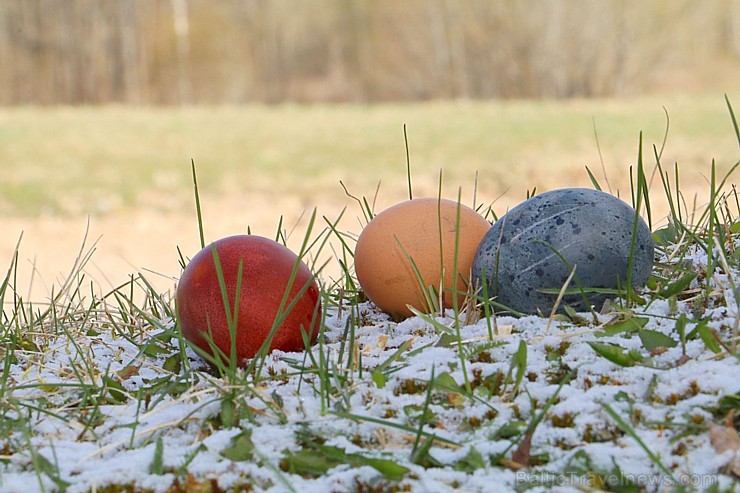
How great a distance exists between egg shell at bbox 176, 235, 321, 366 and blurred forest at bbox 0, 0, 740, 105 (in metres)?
30.6

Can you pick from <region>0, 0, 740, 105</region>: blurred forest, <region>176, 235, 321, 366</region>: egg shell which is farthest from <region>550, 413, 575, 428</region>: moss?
<region>0, 0, 740, 105</region>: blurred forest

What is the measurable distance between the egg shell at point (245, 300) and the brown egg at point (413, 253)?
32 centimetres

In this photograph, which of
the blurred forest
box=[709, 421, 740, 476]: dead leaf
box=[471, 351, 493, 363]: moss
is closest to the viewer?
box=[709, 421, 740, 476]: dead leaf

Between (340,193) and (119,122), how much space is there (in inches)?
376

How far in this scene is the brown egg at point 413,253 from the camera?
2.65 meters

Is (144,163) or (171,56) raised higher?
(171,56)

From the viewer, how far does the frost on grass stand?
63.5 inches

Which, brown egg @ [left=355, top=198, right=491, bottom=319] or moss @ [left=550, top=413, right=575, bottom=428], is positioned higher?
brown egg @ [left=355, top=198, right=491, bottom=319]

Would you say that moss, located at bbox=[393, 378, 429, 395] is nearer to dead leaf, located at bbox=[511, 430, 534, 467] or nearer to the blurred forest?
dead leaf, located at bbox=[511, 430, 534, 467]

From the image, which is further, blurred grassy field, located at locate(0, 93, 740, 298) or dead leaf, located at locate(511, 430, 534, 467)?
blurred grassy field, located at locate(0, 93, 740, 298)

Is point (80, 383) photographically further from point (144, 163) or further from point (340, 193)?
point (144, 163)

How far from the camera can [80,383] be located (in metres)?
2.21

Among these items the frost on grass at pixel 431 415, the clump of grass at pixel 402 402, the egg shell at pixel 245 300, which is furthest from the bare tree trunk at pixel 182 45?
the frost on grass at pixel 431 415

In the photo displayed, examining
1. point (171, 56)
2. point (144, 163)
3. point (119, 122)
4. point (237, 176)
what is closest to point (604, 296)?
point (237, 176)
